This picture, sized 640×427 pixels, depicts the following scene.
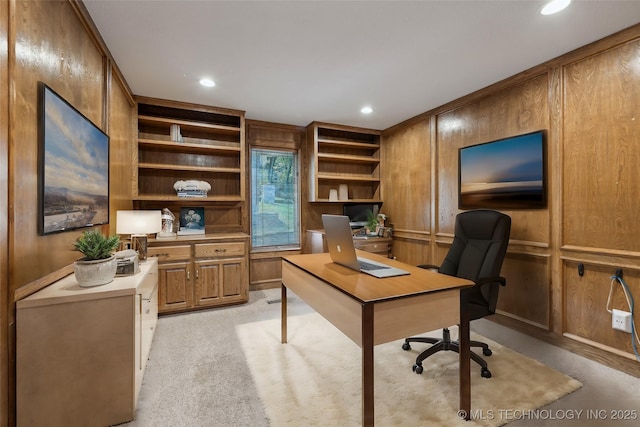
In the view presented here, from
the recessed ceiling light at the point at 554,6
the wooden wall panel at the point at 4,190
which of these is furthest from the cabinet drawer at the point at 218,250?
the recessed ceiling light at the point at 554,6

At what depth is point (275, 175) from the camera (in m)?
4.49

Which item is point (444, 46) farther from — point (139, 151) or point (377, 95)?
point (139, 151)

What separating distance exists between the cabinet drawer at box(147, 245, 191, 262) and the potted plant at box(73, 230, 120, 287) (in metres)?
1.52

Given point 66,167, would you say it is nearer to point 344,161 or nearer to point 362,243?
point 362,243

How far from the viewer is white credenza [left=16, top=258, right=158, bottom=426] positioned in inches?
53.4

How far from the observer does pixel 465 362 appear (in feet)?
5.30

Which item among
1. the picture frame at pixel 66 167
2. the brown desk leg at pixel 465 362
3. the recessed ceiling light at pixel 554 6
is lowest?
the brown desk leg at pixel 465 362

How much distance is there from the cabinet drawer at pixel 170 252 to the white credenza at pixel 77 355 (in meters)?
1.44

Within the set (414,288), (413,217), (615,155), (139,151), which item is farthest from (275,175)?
(615,155)

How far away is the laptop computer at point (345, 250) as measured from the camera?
6.11 ft

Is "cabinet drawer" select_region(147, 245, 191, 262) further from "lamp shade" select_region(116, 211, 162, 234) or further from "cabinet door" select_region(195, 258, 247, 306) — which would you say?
"lamp shade" select_region(116, 211, 162, 234)

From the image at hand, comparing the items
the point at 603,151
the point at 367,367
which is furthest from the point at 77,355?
the point at 603,151

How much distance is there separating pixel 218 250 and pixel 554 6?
11.9 feet

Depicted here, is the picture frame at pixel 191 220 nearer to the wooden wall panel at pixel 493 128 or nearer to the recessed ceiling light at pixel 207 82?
the recessed ceiling light at pixel 207 82
